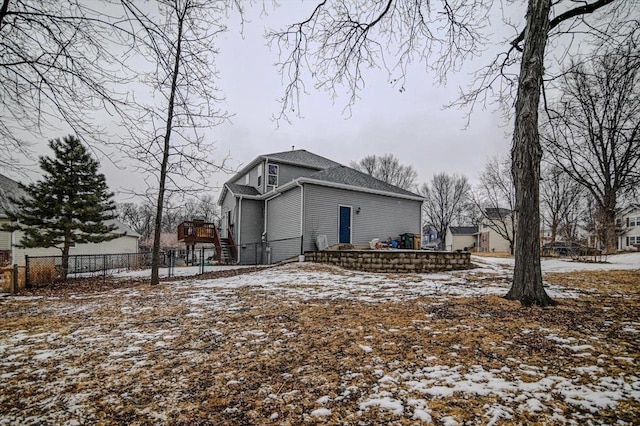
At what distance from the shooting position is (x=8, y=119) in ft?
10.5

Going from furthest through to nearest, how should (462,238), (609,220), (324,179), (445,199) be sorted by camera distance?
(462,238) → (445,199) → (609,220) → (324,179)

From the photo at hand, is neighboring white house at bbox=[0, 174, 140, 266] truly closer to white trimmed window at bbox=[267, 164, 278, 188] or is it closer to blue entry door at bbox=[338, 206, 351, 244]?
white trimmed window at bbox=[267, 164, 278, 188]

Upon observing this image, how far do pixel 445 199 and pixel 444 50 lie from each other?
36656 mm

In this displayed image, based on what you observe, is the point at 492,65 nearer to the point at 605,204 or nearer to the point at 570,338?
the point at 570,338

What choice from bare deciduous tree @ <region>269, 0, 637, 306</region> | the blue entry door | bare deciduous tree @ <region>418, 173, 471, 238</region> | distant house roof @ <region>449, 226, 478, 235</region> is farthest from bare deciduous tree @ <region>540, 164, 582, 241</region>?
bare deciduous tree @ <region>269, 0, 637, 306</region>

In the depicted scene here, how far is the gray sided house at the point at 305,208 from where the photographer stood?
1292 centimetres

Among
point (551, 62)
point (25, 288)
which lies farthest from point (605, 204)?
point (25, 288)

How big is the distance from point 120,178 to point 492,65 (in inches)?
390

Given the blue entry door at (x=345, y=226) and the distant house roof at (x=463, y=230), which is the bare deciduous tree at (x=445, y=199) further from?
the blue entry door at (x=345, y=226)

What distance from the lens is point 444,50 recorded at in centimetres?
502

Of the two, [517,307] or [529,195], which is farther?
[529,195]

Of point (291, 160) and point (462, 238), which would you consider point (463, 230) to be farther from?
point (291, 160)

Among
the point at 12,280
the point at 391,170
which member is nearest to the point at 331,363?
the point at 12,280

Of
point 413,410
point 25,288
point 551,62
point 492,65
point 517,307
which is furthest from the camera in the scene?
point 25,288
